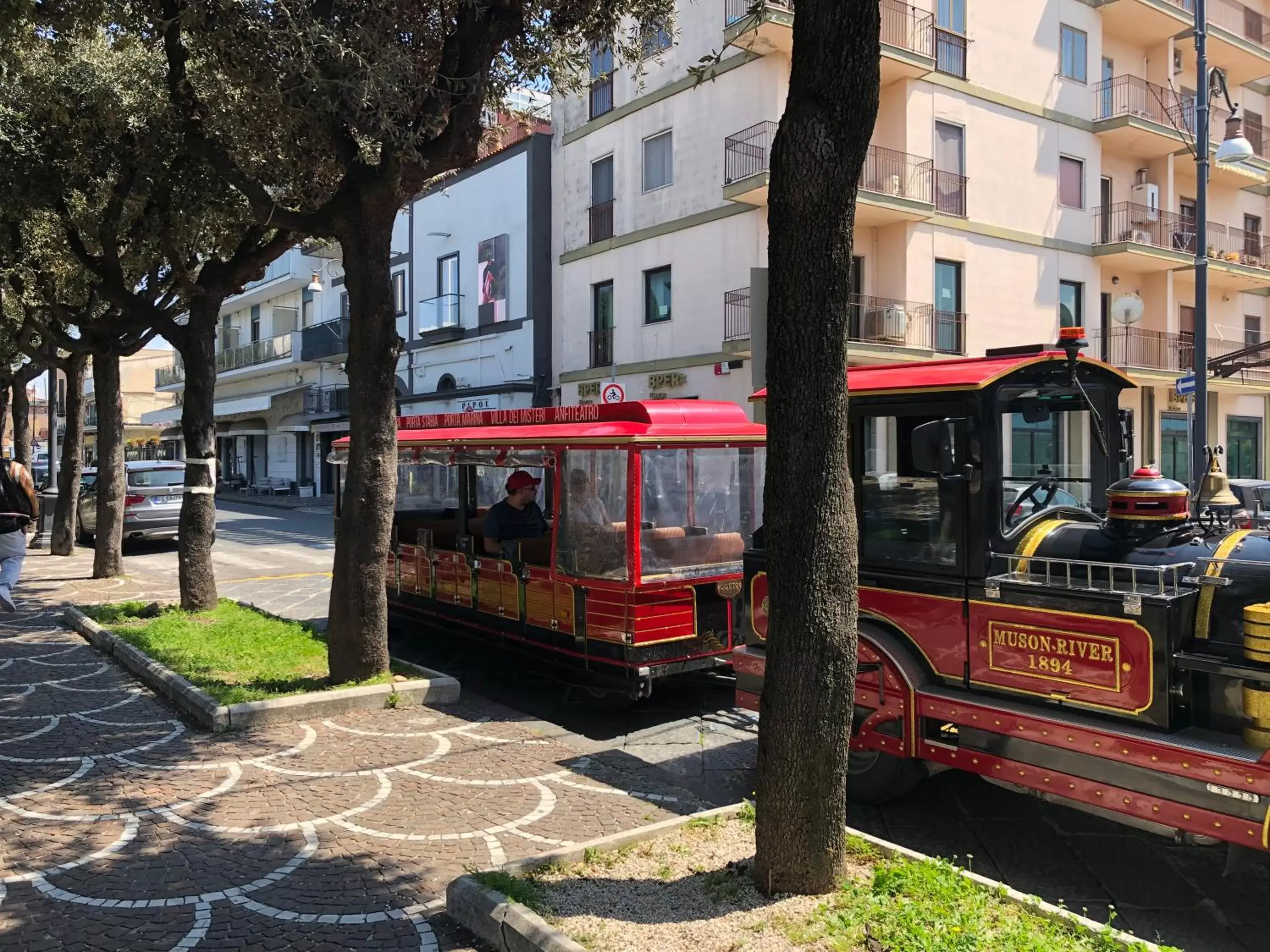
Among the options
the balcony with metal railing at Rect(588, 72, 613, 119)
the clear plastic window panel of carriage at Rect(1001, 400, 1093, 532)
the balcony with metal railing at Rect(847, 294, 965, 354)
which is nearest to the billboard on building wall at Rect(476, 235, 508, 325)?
the balcony with metal railing at Rect(588, 72, 613, 119)

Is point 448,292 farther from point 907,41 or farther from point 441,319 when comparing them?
point 907,41

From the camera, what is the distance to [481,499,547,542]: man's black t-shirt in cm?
849

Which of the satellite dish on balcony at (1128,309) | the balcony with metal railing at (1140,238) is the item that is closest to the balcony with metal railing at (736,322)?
the satellite dish on balcony at (1128,309)

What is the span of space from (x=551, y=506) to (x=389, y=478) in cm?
127

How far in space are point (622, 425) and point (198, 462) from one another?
492cm

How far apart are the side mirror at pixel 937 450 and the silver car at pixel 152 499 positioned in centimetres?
1604

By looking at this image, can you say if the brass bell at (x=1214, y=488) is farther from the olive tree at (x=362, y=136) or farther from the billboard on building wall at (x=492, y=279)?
the billboard on building wall at (x=492, y=279)

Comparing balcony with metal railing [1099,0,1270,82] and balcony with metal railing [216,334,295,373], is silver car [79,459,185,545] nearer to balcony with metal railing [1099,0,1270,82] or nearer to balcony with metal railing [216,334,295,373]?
balcony with metal railing [216,334,295,373]

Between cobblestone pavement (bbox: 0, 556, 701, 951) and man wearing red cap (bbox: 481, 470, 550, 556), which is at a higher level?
man wearing red cap (bbox: 481, 470, 550, 556)

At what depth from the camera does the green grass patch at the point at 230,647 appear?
7.15 metres

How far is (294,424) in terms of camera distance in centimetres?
3681

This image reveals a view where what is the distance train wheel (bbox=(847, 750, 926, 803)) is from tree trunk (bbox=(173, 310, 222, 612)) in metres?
7.03

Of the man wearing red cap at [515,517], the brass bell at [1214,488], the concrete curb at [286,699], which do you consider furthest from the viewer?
the man wearing red cap at [515,517]

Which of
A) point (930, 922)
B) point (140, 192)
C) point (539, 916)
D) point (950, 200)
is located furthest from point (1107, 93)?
point (539, 916)
